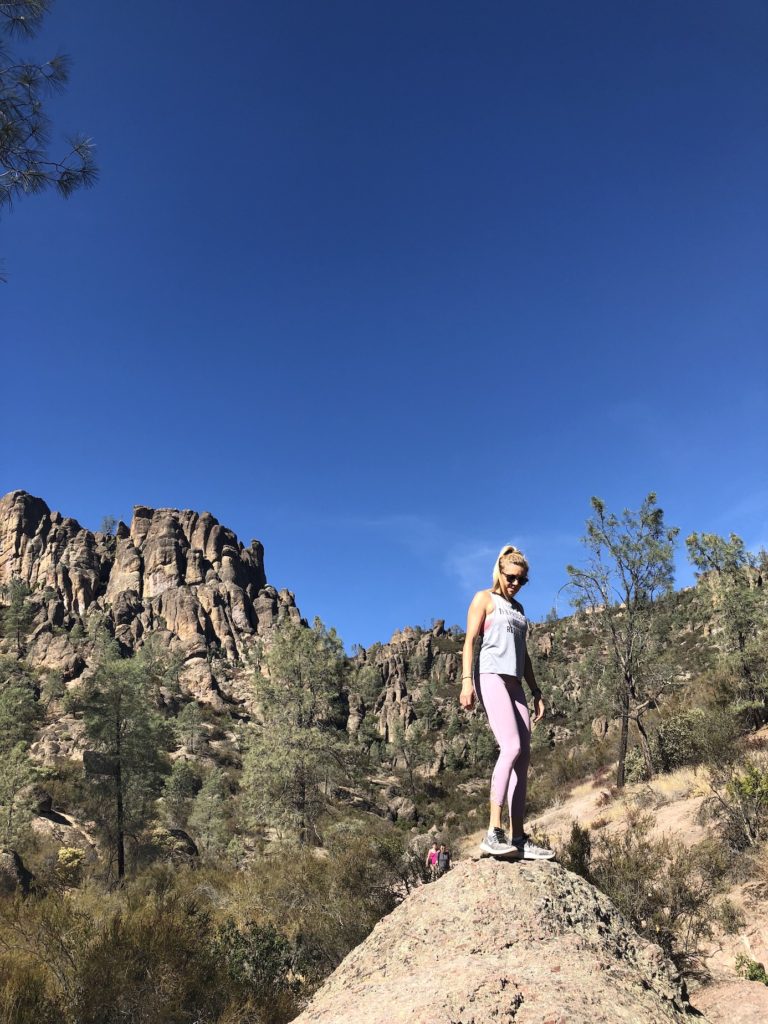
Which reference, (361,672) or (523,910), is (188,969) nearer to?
(523,910)

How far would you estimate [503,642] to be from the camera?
4.16 meters

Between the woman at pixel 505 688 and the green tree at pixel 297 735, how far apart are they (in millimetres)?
14986

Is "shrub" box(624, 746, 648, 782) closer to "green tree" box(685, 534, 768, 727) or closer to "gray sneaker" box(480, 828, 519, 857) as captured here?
"green tree" box(685, 534, 768, 727)

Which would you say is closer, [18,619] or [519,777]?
[519,777]

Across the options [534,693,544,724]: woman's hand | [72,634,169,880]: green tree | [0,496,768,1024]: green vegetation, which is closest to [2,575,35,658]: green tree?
[0,496,768,1024]: green vegetation

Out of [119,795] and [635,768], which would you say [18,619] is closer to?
[119,795]

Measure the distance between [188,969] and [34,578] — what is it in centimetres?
12119

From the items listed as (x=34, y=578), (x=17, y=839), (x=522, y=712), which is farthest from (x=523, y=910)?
(x=34, y=578)

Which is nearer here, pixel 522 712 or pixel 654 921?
pixel 522 712

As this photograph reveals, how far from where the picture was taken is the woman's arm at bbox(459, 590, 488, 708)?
3979 mm

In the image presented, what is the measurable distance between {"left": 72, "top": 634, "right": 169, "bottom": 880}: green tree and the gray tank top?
2102 cm

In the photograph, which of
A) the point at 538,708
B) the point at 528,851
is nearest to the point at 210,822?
the point at 538,708

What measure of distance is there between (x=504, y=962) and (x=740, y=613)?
60.3 feet

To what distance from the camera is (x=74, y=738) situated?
4688cm
